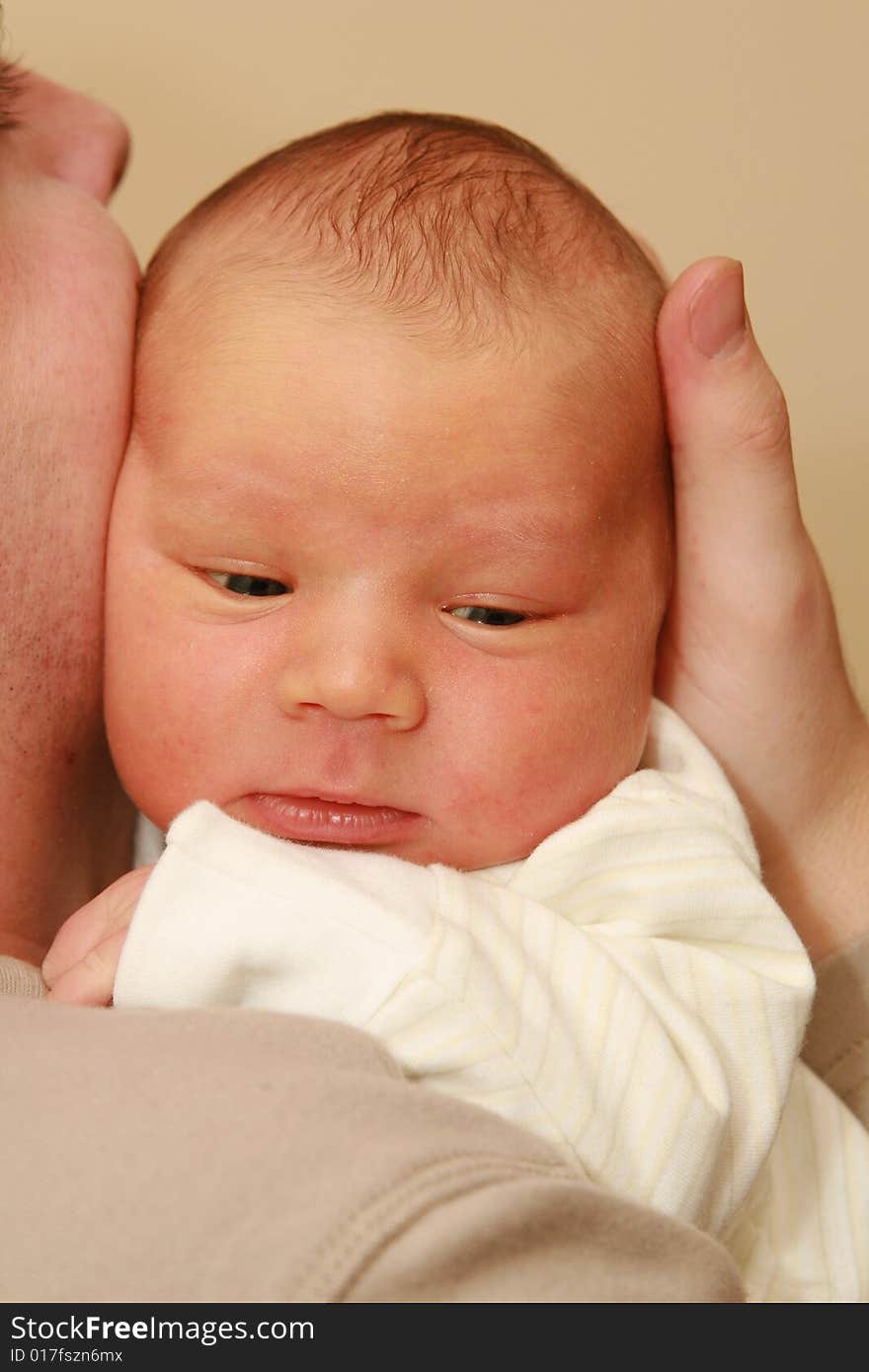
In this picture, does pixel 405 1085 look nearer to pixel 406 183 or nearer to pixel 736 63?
pixel 406 183

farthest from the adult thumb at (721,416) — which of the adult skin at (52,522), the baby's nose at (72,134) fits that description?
the baby's nose at (72,134)

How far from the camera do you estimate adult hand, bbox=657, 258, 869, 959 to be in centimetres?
114

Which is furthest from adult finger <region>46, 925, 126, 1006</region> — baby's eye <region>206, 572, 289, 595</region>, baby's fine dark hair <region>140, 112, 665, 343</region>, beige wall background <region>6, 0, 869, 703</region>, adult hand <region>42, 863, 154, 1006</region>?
beige wall background <region>6, 0, 869, 703</region>

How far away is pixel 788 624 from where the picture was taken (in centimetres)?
122

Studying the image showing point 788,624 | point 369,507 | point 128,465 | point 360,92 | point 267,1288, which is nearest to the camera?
point 267,1288

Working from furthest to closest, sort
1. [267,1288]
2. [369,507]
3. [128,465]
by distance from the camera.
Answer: [128,465] → [369,507] → [267,1288]

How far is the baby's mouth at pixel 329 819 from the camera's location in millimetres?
979

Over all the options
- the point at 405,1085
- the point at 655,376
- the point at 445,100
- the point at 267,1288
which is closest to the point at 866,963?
the point at 655,376

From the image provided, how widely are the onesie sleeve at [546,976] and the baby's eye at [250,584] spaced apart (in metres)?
0.17

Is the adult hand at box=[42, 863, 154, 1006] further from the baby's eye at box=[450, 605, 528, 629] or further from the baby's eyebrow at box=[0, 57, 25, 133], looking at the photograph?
the baby's eyebrow at box=[0, 57, 25, 133]

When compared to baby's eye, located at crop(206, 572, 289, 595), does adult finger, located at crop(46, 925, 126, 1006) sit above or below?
below

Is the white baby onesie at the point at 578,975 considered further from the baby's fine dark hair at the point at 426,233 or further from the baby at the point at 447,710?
the baby's fine dark hair at the point at 426,233

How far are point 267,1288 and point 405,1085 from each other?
0.13 metres

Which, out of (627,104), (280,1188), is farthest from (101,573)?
(627,104)
